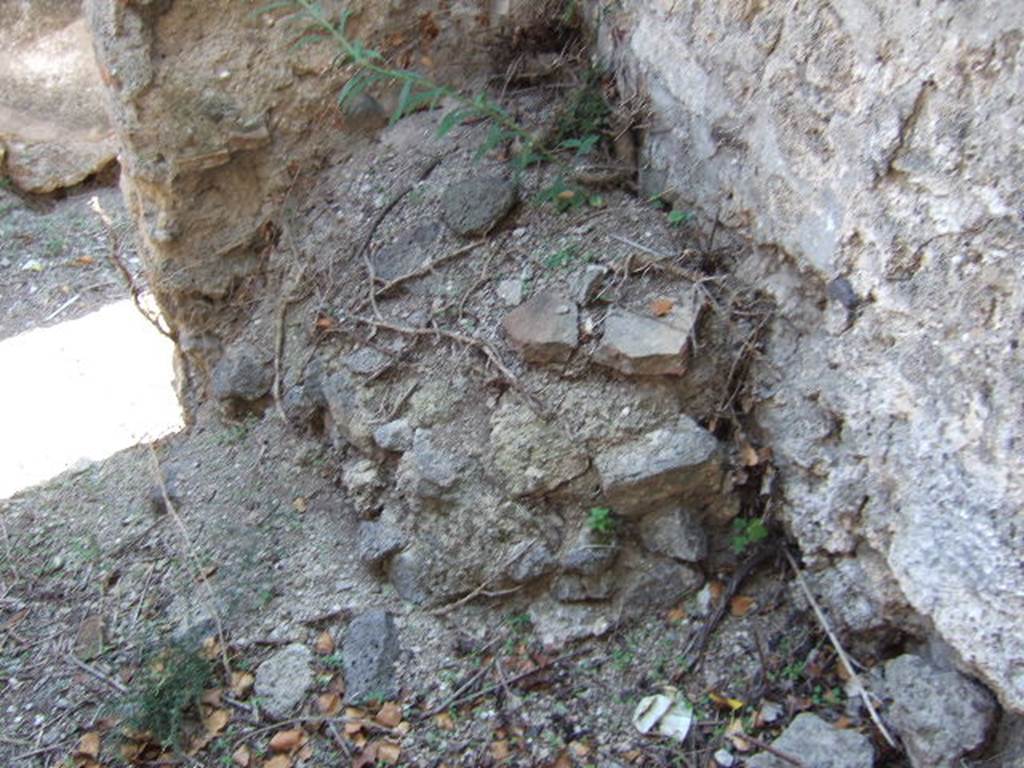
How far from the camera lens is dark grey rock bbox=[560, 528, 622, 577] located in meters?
2.15

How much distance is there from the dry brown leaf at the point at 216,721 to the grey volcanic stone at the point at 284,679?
7cm

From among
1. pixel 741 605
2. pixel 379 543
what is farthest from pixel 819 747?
pixel 379 543

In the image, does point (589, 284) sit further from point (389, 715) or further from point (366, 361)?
point (389, 715)

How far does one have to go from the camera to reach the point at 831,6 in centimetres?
185

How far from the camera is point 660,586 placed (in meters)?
2.16

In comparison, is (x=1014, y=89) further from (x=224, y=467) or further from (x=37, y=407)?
(x=37, y=407)

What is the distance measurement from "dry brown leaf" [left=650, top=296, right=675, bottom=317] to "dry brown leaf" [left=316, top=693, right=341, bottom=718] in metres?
0.99

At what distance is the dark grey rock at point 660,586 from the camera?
85.0 inches

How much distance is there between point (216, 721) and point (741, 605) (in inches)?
41.9

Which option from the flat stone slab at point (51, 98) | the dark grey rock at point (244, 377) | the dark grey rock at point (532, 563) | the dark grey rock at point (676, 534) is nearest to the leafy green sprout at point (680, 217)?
the dark grey rock at point (676, 534)

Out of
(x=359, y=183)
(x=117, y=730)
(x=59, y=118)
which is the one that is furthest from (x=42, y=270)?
(x=117, y=730)

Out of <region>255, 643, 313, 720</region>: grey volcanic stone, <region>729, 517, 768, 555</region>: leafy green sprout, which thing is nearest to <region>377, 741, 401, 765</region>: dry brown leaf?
<region>255, 643, 313, 720</region>: grey volcanic stone

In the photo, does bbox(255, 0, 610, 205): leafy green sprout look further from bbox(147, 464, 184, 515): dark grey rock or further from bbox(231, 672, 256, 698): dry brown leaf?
bbox(231, 672, 256, 698): dry brown leaf

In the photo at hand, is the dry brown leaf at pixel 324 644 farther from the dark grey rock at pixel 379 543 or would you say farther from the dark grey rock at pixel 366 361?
the dark grey rock at pixel 366 361
